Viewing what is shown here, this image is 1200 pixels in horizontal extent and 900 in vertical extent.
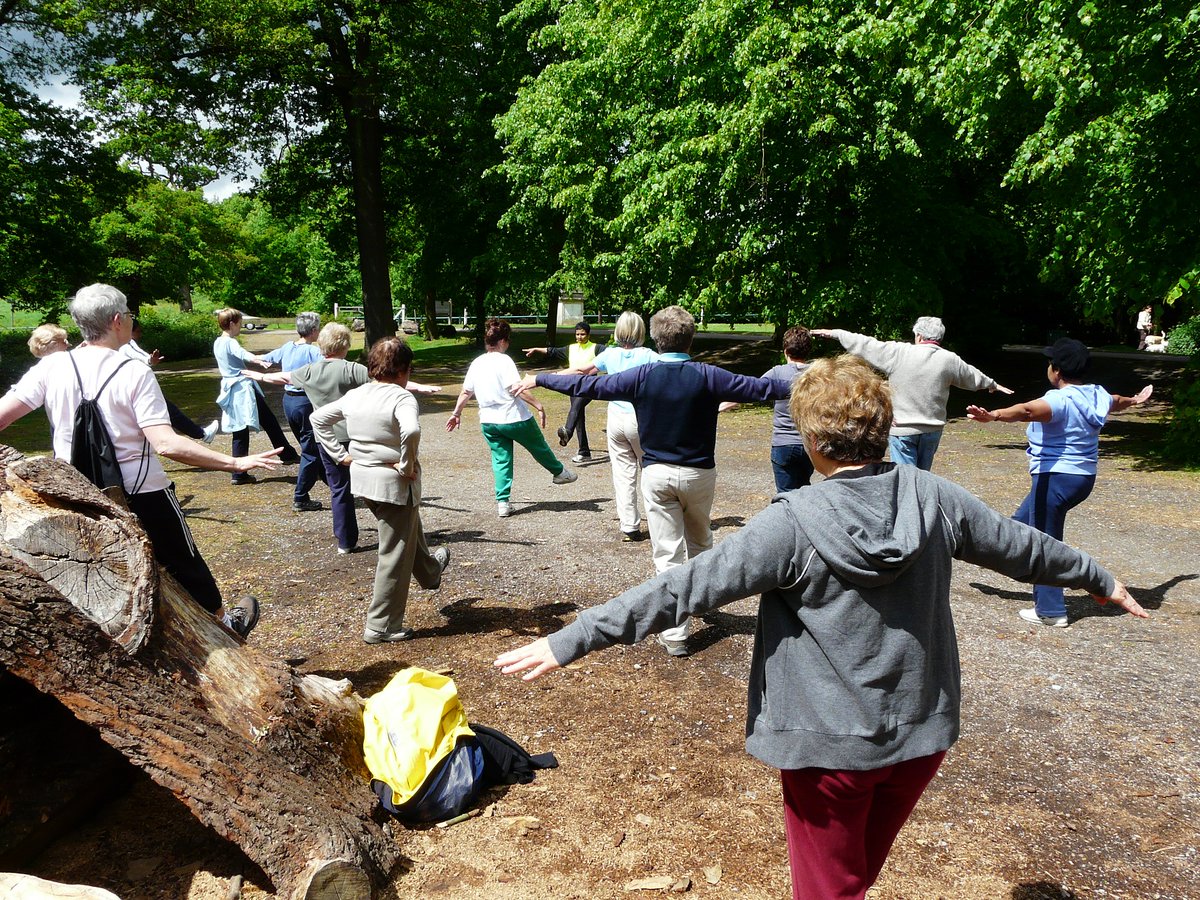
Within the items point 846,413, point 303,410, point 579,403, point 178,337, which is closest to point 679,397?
point 846,413

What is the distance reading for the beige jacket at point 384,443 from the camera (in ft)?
17.6

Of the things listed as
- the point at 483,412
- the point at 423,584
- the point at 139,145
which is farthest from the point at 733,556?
the point at 139,145

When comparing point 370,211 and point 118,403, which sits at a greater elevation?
point 370,211

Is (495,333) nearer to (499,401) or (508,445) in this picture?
(499,401)

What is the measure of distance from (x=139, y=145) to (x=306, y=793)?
22.1 metres

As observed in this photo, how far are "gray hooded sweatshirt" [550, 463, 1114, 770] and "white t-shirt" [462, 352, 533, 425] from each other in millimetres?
6191

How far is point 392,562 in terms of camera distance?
17.7 ft

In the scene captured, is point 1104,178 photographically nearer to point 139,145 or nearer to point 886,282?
point 886,282

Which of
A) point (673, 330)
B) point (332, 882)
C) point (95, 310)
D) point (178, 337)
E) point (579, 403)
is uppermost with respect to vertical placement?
point (95, 310)

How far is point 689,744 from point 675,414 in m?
1.88

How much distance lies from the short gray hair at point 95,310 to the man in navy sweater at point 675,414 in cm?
223

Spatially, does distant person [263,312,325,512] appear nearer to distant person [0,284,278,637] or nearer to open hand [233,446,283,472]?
distant person [0,284,278,637]

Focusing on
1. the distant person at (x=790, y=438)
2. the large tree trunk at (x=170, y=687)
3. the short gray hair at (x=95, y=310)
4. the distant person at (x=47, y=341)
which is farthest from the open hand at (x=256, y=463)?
Result: the distant person at (x=47, y=341)

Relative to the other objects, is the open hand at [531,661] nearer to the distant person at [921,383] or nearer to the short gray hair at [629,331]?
the short gray hair at [629,331]
